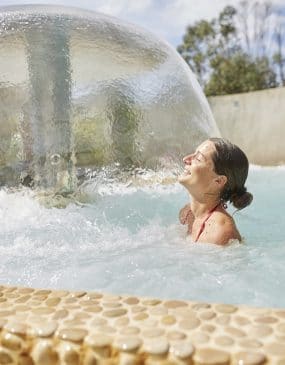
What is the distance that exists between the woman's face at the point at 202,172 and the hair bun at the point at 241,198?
137 millimetres

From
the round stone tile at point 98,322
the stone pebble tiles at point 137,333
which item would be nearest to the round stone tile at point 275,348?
the stone pebble tiles at point 137,333

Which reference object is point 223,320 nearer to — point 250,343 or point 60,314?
point 250,343

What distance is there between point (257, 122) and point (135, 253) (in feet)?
30.2

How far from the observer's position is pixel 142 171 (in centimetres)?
445

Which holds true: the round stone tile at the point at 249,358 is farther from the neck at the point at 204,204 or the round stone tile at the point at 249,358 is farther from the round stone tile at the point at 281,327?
the neck at the point at 204,204

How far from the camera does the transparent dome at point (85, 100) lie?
13.8 ft

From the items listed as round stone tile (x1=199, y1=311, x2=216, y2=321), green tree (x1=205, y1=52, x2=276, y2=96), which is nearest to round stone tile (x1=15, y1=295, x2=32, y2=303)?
round stone tile (x1=199, y1=311, x2=216, y2=321)

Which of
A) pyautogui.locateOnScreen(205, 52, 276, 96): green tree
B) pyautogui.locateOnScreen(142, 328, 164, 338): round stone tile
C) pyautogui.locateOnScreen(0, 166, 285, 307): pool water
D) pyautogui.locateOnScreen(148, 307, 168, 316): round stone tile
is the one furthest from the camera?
pyautogui.locateOnScreen(205, 52, 276, 96): green tree

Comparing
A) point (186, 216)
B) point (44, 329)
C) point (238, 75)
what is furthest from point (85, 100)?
point (238, 75)

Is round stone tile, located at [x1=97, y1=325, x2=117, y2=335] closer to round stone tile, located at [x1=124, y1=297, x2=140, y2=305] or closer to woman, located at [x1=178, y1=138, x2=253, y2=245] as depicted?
round stone tile, located at [x1=124, y1=297, x2=140, y2=305]

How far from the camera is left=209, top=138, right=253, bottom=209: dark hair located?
2.38 m

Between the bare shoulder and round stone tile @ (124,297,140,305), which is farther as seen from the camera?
the bare shoulder

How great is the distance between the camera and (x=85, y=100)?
4457mm

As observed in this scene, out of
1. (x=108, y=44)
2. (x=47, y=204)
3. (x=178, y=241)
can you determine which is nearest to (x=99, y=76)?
(x=108, y=44)
